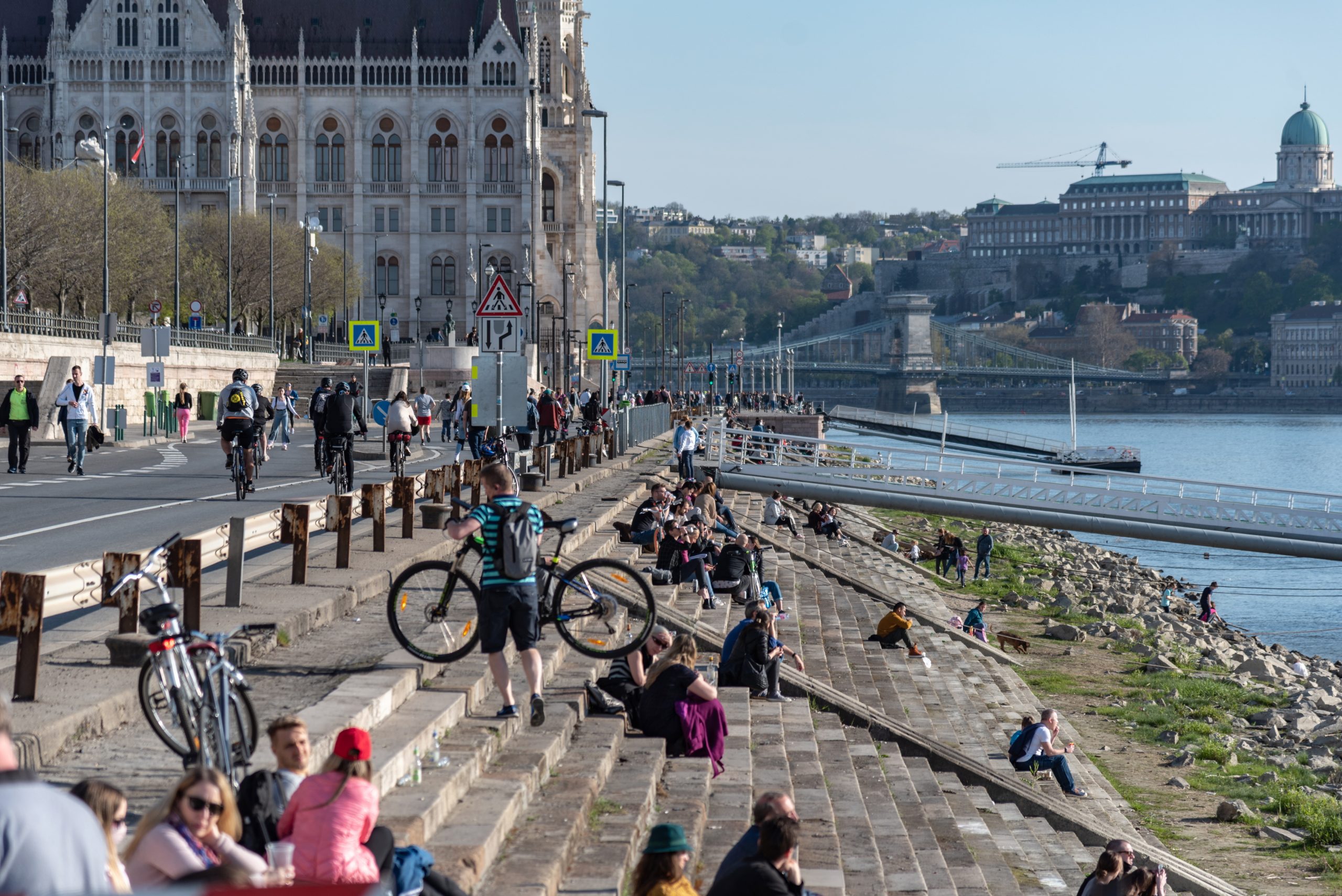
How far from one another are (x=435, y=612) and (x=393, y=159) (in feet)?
311

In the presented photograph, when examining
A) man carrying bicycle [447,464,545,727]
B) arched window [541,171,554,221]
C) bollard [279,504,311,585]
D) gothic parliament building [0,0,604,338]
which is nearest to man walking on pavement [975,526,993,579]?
bollard [279,504,311,585]

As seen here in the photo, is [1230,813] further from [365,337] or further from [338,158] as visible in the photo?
[338,158]

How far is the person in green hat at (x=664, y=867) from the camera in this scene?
6.94m

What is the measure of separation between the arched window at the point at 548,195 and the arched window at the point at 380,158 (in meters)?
10.5

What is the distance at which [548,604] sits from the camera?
10.7 m

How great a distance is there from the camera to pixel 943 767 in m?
15.1

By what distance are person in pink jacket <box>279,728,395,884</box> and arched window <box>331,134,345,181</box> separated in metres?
98.7

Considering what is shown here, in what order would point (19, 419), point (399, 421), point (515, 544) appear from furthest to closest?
point (19, 419)
point (399, 421)
point (515, 544)

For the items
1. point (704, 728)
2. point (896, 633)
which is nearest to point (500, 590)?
point (704, 728)

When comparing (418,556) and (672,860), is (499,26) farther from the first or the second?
(672,860)

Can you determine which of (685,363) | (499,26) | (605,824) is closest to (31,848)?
(605,824)

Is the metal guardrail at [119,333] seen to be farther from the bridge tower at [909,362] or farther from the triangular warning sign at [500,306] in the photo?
the bridge tower at [909,362]

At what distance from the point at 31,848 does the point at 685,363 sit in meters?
133

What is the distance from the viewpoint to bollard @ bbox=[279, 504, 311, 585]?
11977mm
